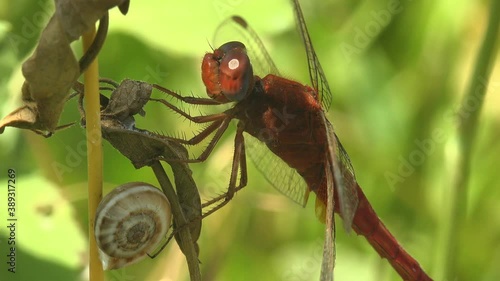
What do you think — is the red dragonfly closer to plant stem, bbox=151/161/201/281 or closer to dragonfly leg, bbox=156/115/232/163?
dragonfly leg, bbox=156/115/232/163

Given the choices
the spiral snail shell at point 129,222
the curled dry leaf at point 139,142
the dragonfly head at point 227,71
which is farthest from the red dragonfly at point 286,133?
the spiral snail shell at point 129,222

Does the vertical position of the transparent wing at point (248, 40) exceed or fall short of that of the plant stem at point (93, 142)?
it exceeds it

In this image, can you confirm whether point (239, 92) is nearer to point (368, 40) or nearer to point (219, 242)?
point (219, 242)

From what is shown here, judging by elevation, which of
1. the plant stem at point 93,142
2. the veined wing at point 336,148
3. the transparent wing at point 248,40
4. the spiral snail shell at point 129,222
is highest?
the transparent wing at point 248,40

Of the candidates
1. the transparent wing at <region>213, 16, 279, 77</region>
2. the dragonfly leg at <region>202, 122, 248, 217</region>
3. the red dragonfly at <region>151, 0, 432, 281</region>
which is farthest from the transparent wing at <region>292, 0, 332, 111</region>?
Result: the dragonfly leg at <region>202, 122, 248, 217</region>

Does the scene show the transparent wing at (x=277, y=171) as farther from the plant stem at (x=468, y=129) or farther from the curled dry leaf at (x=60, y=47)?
the curled dry leaf at (x=60, y=47)

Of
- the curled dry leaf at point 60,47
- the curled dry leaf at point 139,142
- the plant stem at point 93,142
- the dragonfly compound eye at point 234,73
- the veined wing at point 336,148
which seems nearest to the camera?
the curled dry leaf at point 60,47
